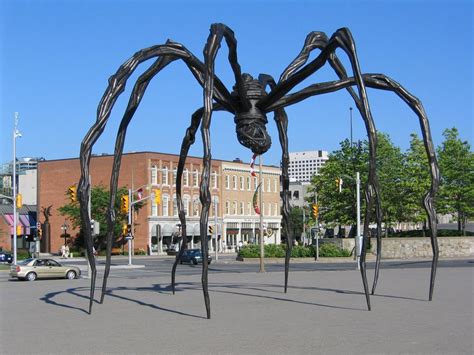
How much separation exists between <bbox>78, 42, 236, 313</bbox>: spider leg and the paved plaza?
4.81 feet

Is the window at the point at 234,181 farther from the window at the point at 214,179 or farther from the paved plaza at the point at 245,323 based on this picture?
the paved plaza at the point at 245,323

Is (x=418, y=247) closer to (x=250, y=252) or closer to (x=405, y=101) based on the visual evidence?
(x=250, y=252)

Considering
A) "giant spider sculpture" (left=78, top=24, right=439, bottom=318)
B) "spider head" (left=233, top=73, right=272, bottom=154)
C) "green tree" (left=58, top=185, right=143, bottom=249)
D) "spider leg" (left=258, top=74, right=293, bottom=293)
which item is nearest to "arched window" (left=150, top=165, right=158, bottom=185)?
"green tree" (left=58, top=185, right=143, bottom=249)

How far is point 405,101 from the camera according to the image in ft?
46.6

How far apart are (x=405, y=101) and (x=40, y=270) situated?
76.2ft

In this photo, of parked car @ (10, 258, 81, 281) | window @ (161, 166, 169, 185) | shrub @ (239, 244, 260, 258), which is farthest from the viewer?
window @ (161, 166, 169, 185)

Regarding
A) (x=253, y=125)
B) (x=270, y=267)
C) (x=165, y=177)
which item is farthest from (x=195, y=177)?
(x=253, y=125)

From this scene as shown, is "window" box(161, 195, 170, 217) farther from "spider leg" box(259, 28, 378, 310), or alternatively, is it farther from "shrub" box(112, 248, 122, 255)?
"spider leg" box(259, 28, 378, 310)

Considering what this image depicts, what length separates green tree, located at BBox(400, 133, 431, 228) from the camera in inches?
2331

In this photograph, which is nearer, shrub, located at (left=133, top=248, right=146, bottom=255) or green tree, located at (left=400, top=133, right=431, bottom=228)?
green tree, located at (left=400, top=133, right=431, bottom=228)

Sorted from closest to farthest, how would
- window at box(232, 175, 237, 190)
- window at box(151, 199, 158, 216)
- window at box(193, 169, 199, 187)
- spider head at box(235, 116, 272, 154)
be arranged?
1. spider head at box(235, 116, 272, 154)
2. window at box(151, 199, 158, 216)
3. window at box(193, 169, 199, 187)
4. window at box(232, 175, 237, 190)

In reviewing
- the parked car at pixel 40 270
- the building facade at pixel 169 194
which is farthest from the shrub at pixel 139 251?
the parked car at pixel 40 270

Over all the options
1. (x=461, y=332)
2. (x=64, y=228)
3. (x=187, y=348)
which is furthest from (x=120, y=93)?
(x=64, y=228)

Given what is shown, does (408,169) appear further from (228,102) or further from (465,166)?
(228,102)
